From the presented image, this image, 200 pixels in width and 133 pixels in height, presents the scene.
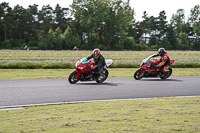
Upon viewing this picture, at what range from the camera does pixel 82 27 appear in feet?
339

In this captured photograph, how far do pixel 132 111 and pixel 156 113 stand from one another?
0.58 m

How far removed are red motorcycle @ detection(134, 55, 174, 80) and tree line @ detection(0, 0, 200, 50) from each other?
224 feet

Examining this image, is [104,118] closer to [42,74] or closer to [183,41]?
[42,74]

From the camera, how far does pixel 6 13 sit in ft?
297

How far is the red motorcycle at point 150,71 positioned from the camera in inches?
645

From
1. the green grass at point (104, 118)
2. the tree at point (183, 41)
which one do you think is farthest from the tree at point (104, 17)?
the green grass at point (104, 118)

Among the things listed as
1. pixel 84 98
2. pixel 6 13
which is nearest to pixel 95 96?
pixel 84 98

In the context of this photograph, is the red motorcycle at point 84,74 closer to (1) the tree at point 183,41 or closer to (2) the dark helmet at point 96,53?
(2) the dark helmet at point 96,53

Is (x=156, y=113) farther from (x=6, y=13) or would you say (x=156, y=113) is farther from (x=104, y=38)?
(x=104, y=38)

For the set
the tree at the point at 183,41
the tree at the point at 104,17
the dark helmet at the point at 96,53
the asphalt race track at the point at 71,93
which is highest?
the tree at the point at 104,17

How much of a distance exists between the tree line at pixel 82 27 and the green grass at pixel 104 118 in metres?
76.4

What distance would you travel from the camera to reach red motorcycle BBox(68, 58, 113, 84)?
553 inches

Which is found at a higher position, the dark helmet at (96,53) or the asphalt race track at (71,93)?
the dark helmet at (96,53)

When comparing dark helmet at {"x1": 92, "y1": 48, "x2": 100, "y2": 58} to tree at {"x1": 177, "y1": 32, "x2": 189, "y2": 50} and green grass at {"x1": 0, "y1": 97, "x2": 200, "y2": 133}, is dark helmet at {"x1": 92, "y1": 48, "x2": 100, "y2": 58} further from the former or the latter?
tree at {"x1": 177, "y1": 32, "x2": 189, "y2": 50}
